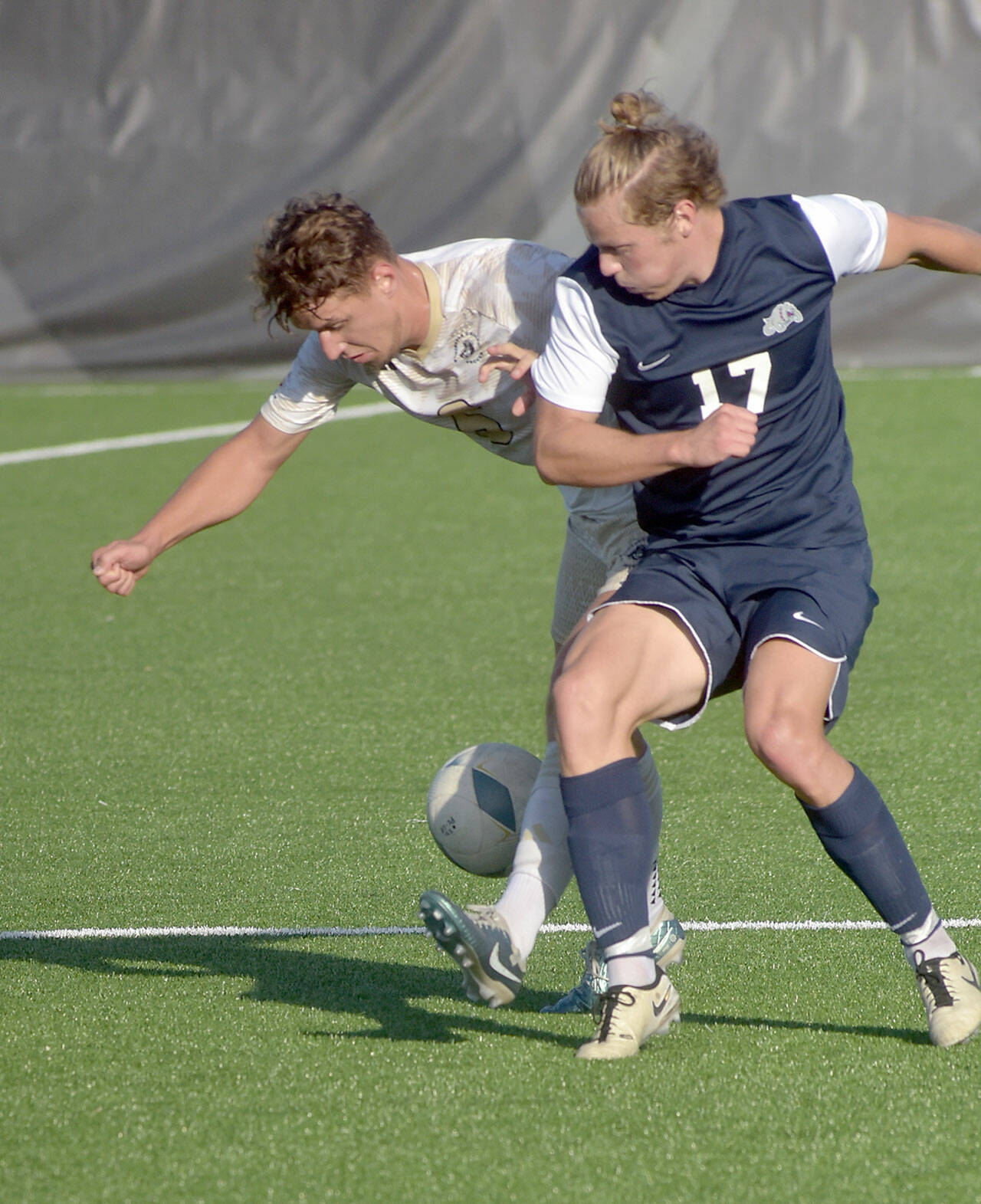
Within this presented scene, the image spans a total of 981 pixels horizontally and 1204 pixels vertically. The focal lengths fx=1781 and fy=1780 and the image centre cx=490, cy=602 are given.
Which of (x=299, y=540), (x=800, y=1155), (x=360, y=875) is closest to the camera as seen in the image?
(x=800, y=1155)

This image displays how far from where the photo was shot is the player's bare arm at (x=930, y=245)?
3338 mm

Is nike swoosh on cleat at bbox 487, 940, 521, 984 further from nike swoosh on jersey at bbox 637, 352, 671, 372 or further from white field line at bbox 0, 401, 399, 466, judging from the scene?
white field line at bbox 0, 401, 399, 466

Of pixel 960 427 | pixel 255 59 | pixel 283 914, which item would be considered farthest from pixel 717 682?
pixel 255 59

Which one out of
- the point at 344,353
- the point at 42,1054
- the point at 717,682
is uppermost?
the point at 344,353

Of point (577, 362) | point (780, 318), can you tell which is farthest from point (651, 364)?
point (780, 318)

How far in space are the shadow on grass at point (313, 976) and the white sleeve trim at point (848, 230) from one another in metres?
1.51

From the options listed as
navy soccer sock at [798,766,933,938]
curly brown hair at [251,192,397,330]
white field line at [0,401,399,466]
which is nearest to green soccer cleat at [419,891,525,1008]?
navy soccer sock at [798,766,933,938]

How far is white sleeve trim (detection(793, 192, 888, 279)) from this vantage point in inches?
128

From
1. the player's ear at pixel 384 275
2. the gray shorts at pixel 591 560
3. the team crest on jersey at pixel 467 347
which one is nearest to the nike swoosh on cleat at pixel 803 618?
the gray shorts at pixel 591 560

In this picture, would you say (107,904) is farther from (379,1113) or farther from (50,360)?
(50,360)

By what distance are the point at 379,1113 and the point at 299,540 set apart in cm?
607

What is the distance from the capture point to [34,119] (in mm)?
14062

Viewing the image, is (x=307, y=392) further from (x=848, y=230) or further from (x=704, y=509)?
(x=848, y=230)

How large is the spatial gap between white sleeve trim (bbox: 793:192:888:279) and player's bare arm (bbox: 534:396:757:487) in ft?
1.20
